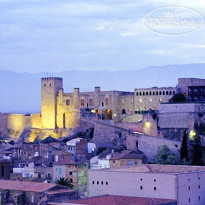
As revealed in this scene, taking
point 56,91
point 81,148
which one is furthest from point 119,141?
point 56,91

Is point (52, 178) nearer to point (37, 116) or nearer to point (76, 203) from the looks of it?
point (76, 203)

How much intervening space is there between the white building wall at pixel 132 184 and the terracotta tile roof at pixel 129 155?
8.57 metres

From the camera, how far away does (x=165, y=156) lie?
48.0m

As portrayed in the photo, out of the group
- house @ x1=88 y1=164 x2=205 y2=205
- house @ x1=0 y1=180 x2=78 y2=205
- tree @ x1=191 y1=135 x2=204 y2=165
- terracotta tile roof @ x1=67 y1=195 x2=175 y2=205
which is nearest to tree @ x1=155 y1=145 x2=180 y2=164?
tree @ x1=191 y1=135 x2=204 y2=165

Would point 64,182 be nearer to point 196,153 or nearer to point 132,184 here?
point 132,184

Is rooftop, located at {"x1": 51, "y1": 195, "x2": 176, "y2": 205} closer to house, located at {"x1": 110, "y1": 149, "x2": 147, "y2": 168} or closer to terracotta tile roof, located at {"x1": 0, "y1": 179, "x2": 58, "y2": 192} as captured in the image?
terracotta tile roof, located at {"x1": 0, "y1": 179, "x2": 58, "y2": 192}

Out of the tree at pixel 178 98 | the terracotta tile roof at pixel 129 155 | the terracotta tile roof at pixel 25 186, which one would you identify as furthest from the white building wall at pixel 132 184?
the tree at pixel 178 98

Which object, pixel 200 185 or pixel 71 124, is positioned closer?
pixel 200 185

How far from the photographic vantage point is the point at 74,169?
47656 mm

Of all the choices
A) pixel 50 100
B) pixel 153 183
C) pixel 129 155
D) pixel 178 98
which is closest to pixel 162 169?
pixel 153 183

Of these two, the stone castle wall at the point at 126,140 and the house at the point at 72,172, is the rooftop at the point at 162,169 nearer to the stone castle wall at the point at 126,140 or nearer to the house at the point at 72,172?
the house at the point at 72,172

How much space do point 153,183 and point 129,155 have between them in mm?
11141

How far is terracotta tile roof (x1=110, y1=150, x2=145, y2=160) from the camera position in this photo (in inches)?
1905

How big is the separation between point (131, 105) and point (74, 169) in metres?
17.7
